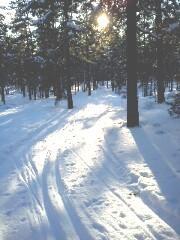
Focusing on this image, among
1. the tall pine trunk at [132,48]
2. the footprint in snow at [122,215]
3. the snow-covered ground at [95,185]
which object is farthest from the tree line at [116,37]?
the footprint in snow at [122,215]

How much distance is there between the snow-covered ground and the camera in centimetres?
645

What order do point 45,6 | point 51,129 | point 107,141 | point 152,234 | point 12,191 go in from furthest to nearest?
point 45,6 < point 51,129 < point 107,141 < point 12,191 < point 152,234

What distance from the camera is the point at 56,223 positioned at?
6.71m

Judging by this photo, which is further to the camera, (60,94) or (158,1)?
(60,94)

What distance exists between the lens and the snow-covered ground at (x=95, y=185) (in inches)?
254

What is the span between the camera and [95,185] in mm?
8555

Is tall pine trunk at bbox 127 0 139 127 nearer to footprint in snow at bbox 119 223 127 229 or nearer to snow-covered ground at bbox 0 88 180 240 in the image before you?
snow-covered ground at bbox 0 88 180 240

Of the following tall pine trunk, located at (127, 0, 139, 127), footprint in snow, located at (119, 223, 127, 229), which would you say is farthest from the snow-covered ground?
tall pine trunk, located at (127, 0, 139, 127)

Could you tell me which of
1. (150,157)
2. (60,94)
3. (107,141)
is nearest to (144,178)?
(150,157)

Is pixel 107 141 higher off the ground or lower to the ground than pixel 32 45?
lower

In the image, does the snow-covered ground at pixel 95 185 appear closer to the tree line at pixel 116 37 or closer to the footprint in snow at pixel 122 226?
the footprint in snow at pixel 122 226

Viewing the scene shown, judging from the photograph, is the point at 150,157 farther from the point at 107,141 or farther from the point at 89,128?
the point at 89,128

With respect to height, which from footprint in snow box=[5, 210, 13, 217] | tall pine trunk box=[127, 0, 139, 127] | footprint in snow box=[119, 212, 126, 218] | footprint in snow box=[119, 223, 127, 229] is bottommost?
footprint in snow box=[5, 210, 13, 217]

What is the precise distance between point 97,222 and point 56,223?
78 cm
